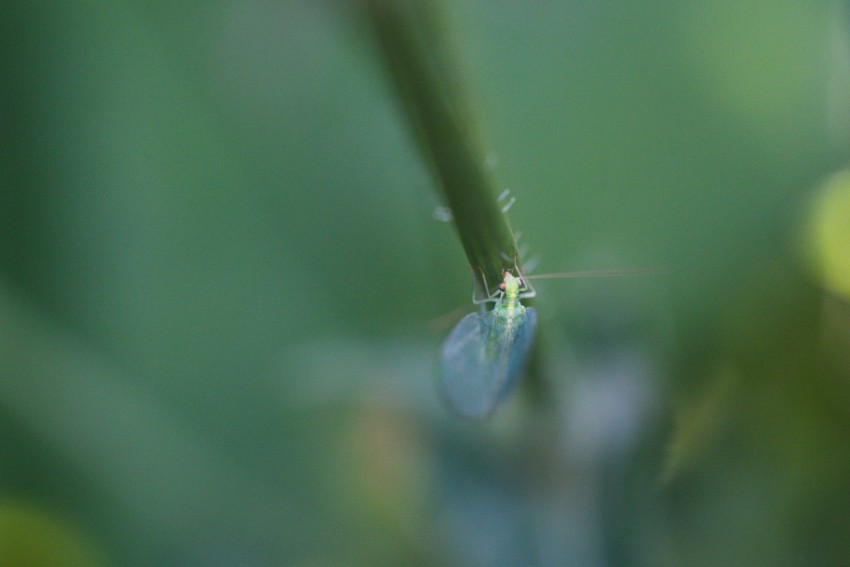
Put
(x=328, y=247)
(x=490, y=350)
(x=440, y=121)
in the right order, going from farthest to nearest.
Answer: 1. (x=328, y=247)
2. (x=490, y=350)
3. (x=440, y=121)

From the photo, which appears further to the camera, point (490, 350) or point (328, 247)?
point (328, 247)

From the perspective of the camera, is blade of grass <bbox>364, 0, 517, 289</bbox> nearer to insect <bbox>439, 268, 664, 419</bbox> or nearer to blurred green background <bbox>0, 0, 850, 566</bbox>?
insect <bbox>439, 268, 664, 419</bbox>

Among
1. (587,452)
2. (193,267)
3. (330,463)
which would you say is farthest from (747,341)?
(193,267)

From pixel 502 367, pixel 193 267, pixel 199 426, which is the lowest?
pixel 502 367

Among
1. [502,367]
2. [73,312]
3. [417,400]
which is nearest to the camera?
[502,367]

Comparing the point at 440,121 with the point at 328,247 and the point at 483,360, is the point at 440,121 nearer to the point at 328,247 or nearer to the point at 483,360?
the point at 483,360

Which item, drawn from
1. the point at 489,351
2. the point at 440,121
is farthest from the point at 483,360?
the point at 440,121

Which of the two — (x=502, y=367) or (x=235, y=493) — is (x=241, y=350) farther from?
(x=502, y=367)

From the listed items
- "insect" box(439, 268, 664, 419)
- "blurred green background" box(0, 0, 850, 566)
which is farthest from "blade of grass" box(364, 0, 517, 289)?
"blurred green background" box(0, 0, 850, 566)

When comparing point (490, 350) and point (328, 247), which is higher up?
point (328, 247)
